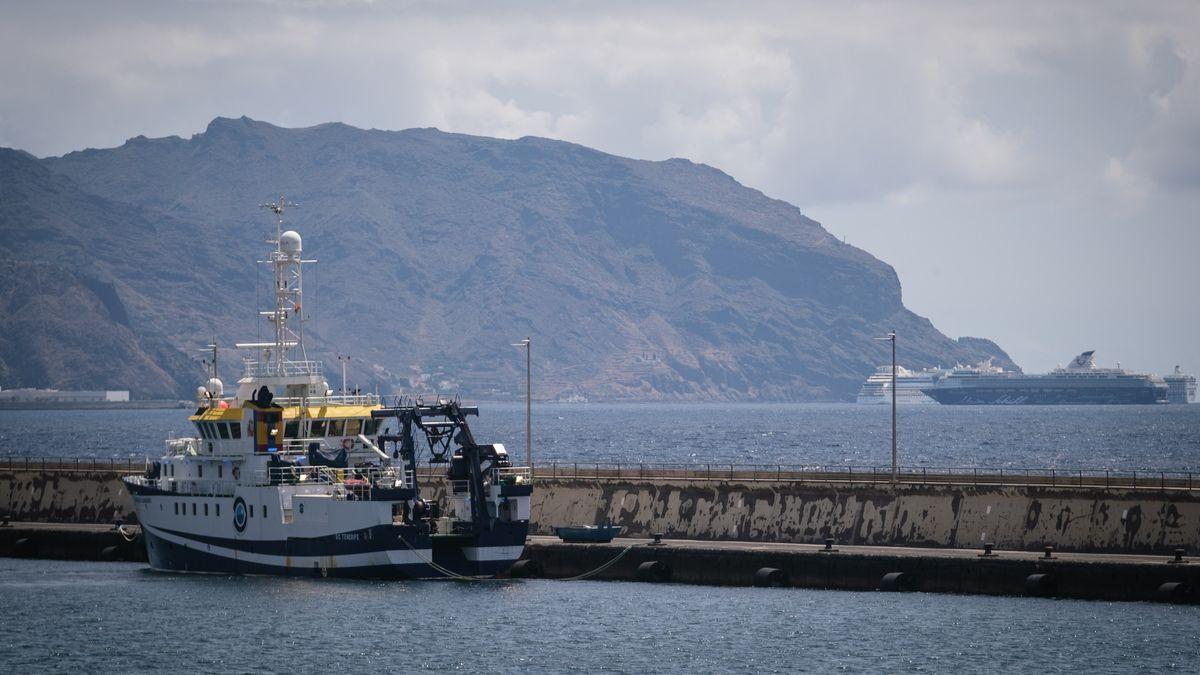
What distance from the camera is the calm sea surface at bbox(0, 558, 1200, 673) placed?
51.0 metres

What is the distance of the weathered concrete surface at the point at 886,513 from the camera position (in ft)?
200

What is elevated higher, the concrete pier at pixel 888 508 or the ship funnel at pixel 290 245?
the ship funnel at pixel 290 245

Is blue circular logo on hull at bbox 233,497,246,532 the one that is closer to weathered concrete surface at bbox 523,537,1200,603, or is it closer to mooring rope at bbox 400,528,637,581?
mooring rope at bbox 400,528,637,581

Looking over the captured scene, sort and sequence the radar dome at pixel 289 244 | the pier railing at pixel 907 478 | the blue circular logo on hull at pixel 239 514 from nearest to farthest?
the pier railing at pixel 907 478 < the blue circular logo on hull at pixel 239 514 < the radar dome at pixel 289 244

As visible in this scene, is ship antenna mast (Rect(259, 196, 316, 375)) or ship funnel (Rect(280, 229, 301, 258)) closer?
ship antenna mast (Rect(259, 196, 316, 375))

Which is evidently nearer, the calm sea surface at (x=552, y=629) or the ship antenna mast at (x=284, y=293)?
the calm sea surface at (x=552, y=629)

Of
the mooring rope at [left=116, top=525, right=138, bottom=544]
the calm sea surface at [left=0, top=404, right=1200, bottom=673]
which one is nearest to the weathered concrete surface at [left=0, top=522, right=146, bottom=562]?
the mooring rope at [left=116, top=525, right=138, bottom=544]

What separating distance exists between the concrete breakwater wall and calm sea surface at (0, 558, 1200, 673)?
4833 mm

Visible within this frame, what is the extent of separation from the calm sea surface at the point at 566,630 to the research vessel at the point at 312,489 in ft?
4.02

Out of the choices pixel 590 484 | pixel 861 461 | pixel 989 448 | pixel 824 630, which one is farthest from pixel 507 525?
pixel 989 448

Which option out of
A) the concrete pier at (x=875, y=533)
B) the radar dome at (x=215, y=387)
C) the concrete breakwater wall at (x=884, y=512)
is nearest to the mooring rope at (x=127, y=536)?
the concrete pier at (x=875, y=533)

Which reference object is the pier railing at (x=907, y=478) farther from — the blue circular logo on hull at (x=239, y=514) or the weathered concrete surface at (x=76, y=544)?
the weathered concrete surface at (x=76, y=544)

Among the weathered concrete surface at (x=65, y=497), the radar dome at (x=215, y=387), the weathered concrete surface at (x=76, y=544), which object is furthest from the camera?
the weathered concrete surface at (x=65, y=497)

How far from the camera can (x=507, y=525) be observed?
6481cm
